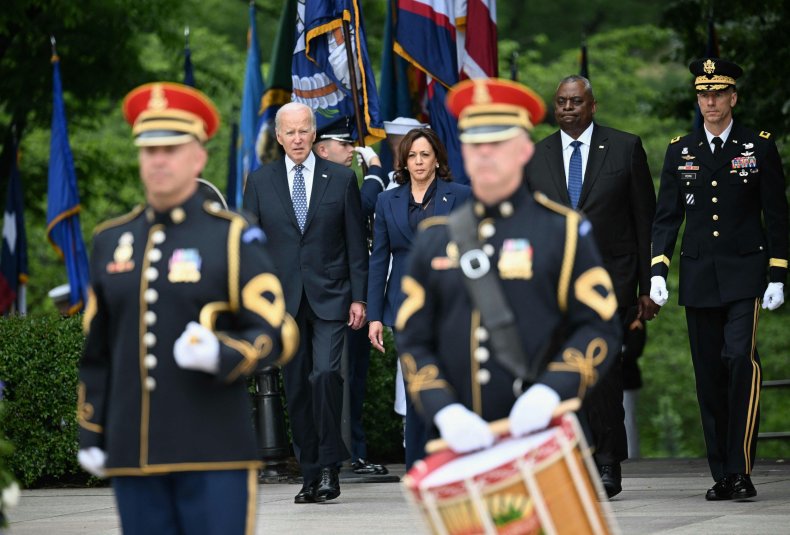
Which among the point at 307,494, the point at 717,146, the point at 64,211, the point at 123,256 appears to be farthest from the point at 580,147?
the point at 64,211

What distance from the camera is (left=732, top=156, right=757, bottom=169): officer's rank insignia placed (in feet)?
32.6

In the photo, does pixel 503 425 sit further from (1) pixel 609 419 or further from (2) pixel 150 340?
(1) pixel 609 419

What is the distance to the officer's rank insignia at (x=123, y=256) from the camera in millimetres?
5434

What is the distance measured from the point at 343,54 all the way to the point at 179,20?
9375mm

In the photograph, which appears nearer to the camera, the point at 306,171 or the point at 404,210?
the point at 404,210

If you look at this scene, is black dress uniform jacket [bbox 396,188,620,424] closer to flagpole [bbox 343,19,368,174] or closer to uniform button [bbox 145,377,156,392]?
uniform button [bbox 145,377,156,392]

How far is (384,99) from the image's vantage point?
15172mm

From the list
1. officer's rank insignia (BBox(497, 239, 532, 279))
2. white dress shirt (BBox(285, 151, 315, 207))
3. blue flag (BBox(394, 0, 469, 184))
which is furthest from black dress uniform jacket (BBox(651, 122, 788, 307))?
officer's rank insignia (BBox(497, 239, 532, 279))

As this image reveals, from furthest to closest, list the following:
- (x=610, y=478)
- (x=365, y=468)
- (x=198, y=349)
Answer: (x=365, y=468) → (x=610, y=478) → (x=198, y=349)

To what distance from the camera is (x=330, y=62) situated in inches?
532

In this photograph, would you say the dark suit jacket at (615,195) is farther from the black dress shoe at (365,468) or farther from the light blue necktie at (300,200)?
the black dress shoe at (365,468)

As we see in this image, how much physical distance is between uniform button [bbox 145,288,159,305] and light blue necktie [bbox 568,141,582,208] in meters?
5.07

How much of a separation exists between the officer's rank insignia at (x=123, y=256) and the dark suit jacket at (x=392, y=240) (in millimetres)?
4345

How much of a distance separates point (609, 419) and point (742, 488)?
95 cm
